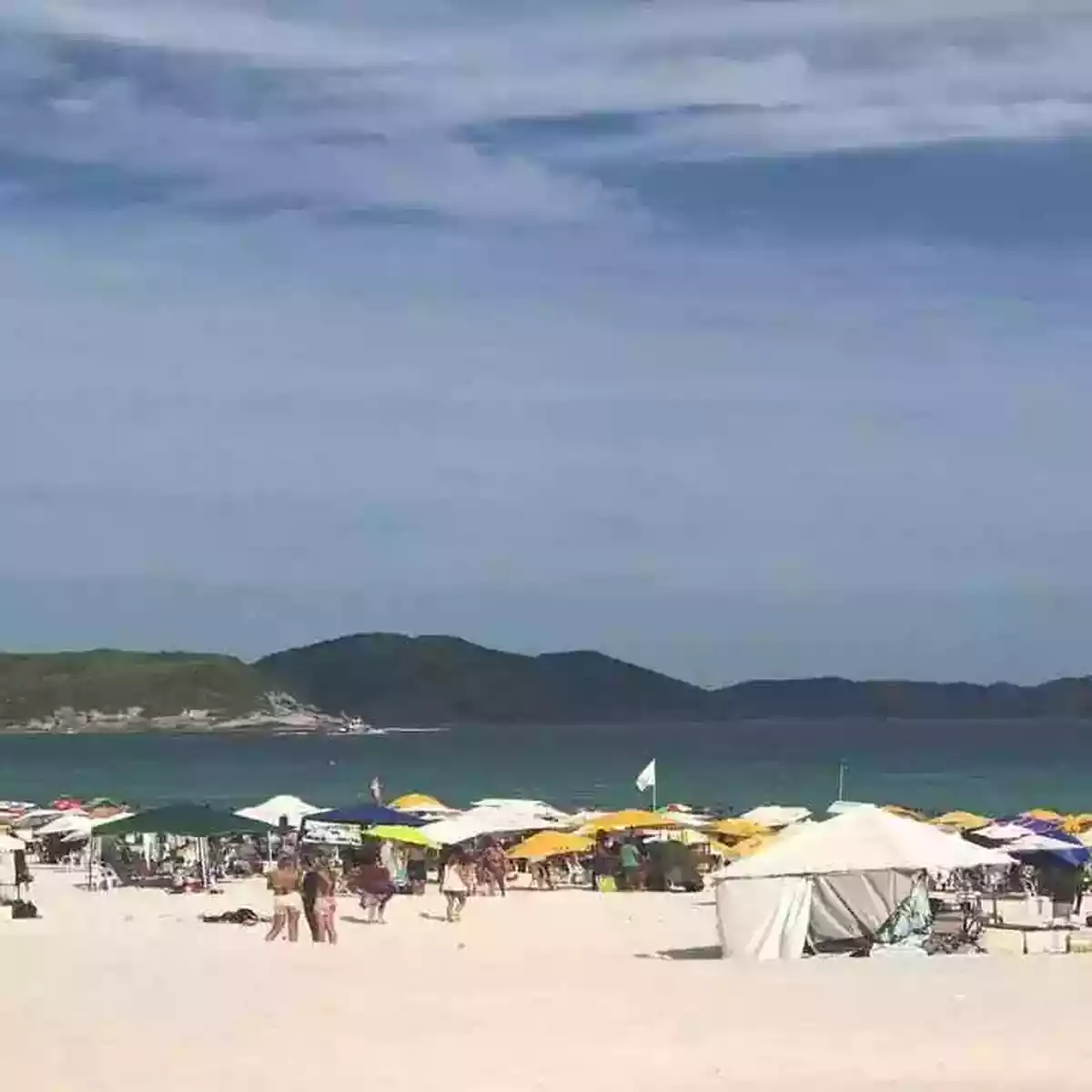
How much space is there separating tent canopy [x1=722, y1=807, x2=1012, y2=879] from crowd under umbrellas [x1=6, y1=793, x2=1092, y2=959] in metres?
0.02

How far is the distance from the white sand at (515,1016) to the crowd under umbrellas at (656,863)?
702 millimetres

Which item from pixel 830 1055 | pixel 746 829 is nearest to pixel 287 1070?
pixel 830 1055

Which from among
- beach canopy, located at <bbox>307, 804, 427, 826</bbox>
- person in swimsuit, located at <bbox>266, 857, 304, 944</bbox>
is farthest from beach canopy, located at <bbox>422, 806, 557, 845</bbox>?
person in swimsuit, located at <bbox>266, 857, 304, 944</bbox>

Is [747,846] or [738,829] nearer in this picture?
[747,846]

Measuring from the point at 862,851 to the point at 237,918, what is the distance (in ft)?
26.3

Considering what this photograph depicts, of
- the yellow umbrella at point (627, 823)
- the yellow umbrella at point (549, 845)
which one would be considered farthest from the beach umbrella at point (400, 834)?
the yellow umbrella at point (627, 823)

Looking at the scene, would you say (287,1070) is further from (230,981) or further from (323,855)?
(323,855)

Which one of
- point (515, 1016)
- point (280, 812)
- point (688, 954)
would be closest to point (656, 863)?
point (280, 812)

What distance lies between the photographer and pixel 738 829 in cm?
3180

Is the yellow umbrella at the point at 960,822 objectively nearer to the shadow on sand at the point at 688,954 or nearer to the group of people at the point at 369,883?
the group of people at the point at 369,883

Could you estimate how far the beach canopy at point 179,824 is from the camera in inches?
992

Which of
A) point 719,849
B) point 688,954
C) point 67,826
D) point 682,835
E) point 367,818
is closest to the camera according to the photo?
point 688,954

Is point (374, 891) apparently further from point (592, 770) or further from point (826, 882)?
point (592, 770)

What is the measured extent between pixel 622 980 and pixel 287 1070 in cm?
497
